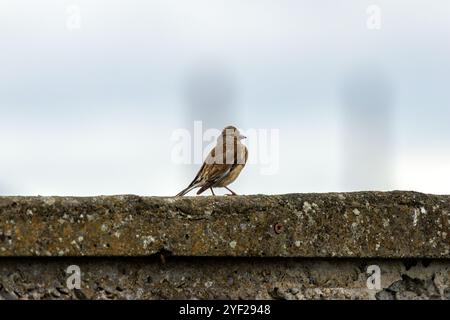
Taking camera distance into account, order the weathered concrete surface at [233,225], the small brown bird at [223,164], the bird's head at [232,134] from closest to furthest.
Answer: the weathered concrete surface at [233,225] → the small brown bird at [223,164] → the bird's head at [232,134]

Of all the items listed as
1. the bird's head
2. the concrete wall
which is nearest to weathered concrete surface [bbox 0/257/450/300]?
the concrete wall

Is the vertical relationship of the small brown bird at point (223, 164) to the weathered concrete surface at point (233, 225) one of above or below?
above

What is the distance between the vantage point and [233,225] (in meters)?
3.92

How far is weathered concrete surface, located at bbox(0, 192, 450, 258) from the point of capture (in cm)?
372

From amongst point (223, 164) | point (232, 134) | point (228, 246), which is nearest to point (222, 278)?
point (228, 246)

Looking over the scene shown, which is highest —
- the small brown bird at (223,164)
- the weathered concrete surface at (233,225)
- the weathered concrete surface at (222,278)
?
the small brown bird at (223,164)

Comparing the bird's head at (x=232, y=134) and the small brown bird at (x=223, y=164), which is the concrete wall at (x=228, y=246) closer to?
the small brown bird at (x=223, y=164)

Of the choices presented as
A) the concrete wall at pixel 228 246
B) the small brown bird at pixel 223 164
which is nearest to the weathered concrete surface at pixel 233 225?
the concrete wall at pixel 228 246

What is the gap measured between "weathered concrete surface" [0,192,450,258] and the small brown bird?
388 cm

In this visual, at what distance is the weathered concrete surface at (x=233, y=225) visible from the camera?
372cm

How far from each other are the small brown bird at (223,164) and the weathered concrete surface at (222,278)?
3.86 m
